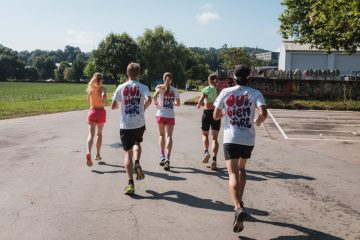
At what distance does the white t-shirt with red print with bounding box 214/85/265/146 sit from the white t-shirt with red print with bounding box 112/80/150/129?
1.77 meters

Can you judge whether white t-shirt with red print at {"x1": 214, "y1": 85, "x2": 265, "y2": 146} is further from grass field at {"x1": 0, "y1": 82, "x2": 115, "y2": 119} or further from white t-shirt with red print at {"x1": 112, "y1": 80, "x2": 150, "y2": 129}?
grass field at {"x1": 0, "y1": 82, "x2": 115, "y2": 119}

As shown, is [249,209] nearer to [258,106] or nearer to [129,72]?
[258,106]

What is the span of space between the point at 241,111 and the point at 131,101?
205cm

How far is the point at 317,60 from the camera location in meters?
46.8

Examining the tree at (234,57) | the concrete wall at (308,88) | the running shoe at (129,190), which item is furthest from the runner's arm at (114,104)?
the tree at (234,57)

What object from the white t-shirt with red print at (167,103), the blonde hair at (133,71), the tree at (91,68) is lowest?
the white t-shirt with red print at (167,103)

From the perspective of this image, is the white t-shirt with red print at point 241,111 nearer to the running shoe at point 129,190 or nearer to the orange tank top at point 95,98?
the running shoe at point 129,190

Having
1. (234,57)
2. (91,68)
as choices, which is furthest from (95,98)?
(91,68)

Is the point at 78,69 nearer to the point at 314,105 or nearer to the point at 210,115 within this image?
the point at 314,105

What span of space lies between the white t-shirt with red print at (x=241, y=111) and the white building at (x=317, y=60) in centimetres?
4391

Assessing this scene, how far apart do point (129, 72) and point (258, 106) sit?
235 centimetres

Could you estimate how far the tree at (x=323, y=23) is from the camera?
50.7 ft

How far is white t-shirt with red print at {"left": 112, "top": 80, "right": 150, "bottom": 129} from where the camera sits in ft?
20.7

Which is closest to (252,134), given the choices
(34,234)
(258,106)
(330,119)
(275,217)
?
(258,106)
